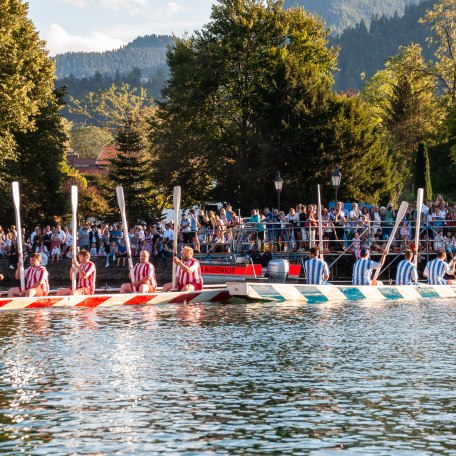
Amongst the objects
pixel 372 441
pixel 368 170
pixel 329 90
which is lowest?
pixel 372 441

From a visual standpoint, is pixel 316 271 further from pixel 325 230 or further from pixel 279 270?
pixel 325 230

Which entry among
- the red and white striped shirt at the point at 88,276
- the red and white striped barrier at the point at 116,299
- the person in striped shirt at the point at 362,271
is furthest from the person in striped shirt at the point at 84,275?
the person in striped shirt at the point at 362,271

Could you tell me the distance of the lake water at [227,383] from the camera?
1627 cm

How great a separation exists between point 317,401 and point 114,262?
3613 centimetres

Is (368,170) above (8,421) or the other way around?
above

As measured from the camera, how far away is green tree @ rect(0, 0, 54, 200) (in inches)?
2386

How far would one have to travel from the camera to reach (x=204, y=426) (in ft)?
56.1

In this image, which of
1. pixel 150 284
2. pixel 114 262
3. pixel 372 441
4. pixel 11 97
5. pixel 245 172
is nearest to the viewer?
pixel 372 441

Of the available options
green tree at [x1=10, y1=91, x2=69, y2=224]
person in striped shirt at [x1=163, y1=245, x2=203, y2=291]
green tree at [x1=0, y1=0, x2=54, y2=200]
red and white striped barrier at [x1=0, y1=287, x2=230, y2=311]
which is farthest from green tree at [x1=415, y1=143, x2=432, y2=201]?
person in striped shirt at [x1=163, y1=245, x2=203, y2=291]

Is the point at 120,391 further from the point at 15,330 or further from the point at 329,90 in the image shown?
the point at 329,90

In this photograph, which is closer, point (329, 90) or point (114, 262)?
point (114, 262)

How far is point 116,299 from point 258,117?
3933 cm

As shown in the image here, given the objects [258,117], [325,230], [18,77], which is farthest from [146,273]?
[258,117]

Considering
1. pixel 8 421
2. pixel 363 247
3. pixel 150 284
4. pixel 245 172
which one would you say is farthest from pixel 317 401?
pixel 245 172
